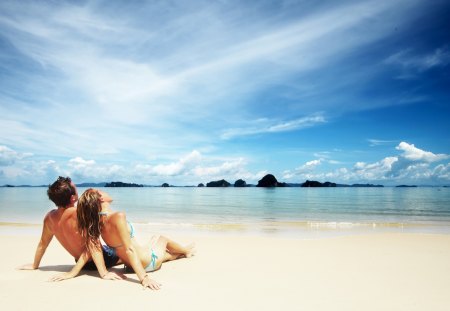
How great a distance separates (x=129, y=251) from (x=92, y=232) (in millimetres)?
647

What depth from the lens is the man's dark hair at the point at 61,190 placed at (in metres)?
5.02

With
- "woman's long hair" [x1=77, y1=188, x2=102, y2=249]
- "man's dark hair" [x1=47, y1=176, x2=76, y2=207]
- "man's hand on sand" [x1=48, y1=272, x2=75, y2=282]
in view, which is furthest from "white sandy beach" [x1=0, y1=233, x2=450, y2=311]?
"man's dark hair" [x1=47, y1=176, x2=76, y2=207]

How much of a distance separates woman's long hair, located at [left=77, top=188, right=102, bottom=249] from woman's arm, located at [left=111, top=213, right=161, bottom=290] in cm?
29

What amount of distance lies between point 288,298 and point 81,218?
10.9 feet

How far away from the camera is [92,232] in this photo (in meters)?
5.02

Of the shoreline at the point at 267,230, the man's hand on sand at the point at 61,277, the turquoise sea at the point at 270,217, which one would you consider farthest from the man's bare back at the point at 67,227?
the turquoise sea at the point at 270,217

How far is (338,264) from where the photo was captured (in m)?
6.80

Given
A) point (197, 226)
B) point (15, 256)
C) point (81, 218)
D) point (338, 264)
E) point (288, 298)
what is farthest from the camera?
point (197, 226)

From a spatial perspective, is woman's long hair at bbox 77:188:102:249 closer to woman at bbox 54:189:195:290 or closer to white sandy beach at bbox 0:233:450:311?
woman at bbox 54:189:195:290

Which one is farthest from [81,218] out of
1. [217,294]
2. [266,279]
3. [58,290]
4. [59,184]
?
[266,279]

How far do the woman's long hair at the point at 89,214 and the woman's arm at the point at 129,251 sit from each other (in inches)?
11.2

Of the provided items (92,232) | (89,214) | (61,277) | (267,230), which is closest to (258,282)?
(92,232)

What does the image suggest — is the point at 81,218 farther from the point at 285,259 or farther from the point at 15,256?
the point at 285,259

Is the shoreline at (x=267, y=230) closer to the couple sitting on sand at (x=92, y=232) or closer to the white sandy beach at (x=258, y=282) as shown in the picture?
the white sandy beach at (x=258, y=282)
